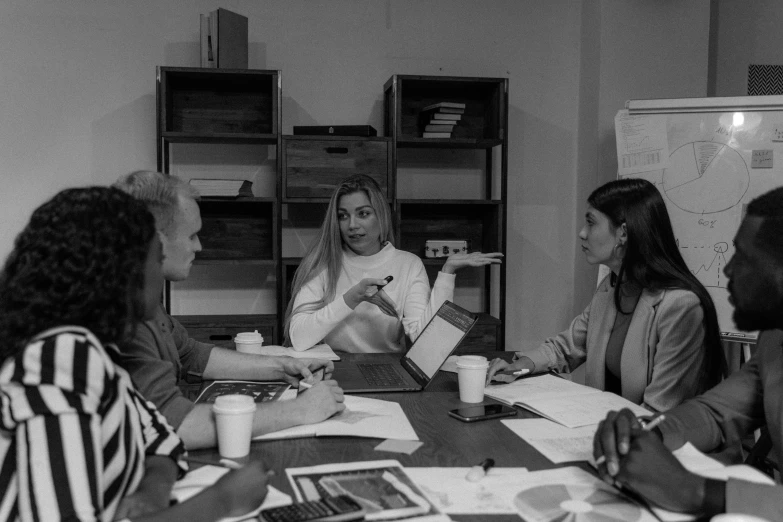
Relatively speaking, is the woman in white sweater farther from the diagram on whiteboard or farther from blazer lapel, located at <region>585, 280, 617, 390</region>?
the diagram on whiteboard

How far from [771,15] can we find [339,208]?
2.61 meters

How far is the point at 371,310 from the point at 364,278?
4.8 inches

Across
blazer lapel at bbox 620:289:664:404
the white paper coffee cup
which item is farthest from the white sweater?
blazer lapel at bbox 620:289:664:404

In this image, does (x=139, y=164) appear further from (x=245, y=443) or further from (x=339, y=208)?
(x=245, y=443)

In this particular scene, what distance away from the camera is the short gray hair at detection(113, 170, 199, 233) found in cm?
152

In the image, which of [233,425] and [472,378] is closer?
[233,425]

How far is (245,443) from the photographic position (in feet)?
4.31

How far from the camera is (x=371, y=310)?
267cm

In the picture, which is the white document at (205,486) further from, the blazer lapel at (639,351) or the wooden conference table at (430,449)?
the blazer lapel at (639,351)

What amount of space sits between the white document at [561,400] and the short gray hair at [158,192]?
864 mm

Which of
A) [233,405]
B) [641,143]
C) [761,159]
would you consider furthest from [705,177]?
[233,405]

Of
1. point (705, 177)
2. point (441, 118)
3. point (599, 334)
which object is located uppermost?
point (441, 118)

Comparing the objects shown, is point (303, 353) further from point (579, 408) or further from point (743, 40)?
point (743, 40)

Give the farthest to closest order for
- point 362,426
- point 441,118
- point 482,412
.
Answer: point 441,118, point 482,412, point 362,426
